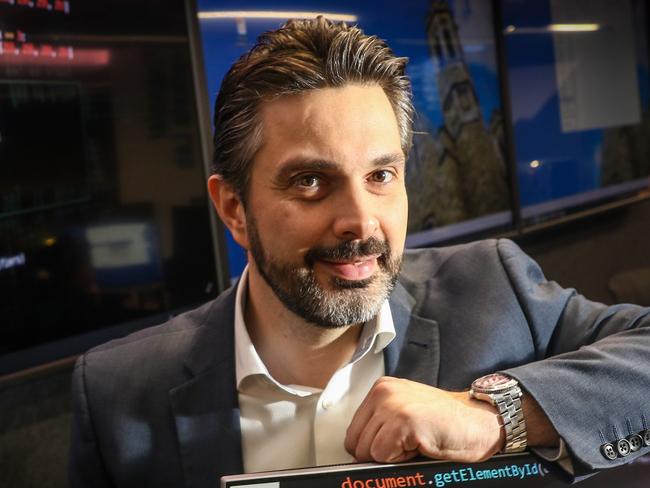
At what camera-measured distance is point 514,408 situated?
1038 mm

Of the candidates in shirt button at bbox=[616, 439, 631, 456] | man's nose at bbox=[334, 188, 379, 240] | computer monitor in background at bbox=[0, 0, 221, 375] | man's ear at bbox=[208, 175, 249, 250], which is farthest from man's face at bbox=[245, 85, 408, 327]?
computer monitor in background at bbox=[0, 0, 221, 375]

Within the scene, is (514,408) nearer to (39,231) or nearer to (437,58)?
(39,231)

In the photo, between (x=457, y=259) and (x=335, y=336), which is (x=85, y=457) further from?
(x=457, y=259)

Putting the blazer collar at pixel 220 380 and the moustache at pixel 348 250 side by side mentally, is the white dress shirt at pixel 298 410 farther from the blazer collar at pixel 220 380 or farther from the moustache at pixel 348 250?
the moustache at pixel 348 250

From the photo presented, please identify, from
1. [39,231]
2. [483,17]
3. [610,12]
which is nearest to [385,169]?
[39,231]

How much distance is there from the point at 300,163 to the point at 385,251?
0.18 meters

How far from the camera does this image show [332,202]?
1111mm

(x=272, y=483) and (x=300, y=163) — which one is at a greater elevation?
(x=300, y=163)

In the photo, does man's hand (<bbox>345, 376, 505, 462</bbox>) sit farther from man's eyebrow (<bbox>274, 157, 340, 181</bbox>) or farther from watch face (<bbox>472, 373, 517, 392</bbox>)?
man's eyebrow (<bbox>274, 157, 340, 181</bbox>)

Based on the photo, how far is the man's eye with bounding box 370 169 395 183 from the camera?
1151 millimetres

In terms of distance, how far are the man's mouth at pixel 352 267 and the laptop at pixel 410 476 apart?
34cm

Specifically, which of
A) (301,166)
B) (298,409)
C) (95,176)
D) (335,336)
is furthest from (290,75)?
(95,176)

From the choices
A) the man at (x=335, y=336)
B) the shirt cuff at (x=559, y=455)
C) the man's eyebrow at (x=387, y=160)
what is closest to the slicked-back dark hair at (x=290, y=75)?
the man at (x=335, y=336)

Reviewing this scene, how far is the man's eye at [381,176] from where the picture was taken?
3.78 ft
